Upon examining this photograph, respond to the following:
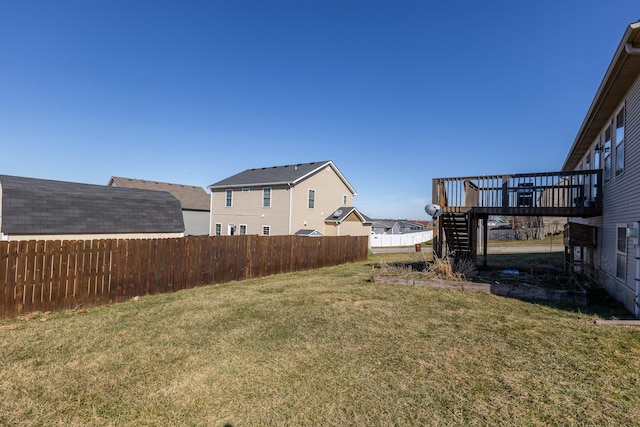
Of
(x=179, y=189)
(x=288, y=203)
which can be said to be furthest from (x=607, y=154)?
(x=179, y=189)

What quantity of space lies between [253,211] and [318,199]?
4952mm

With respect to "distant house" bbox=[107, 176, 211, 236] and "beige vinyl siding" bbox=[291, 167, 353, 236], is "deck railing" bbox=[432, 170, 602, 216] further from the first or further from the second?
"distant house" bbox=[107, 176, 211, 236]

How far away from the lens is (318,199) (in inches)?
902

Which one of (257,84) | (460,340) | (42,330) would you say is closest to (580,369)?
(460,340)

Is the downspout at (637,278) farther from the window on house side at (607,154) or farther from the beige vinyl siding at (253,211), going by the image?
the beige vinyl siding at (253,211)

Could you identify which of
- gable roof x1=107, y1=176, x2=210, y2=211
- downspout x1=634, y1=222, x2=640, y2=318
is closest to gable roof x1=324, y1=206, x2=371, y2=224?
gable roof x1=107, y1=176, x2=210, y2=211

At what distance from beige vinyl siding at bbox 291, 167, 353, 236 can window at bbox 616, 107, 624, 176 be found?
16.0 meters

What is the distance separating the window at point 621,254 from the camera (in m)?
6.96

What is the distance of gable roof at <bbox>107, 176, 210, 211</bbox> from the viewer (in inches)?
1196

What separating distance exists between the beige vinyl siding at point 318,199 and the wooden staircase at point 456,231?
11.2 m

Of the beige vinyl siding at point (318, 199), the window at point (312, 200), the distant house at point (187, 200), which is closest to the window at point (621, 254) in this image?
the beige vinyl siding at point (318, 199)

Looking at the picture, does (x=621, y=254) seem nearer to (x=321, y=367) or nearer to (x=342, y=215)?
(x=321, y=367)

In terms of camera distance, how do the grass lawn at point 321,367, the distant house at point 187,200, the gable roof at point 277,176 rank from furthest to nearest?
1. the distant house at point 187,200
2. the gable roof at point 277,176
3. the grass lawn at point 321,367

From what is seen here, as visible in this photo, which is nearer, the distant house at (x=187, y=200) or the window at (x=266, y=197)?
the window at (x=266, y=197)
